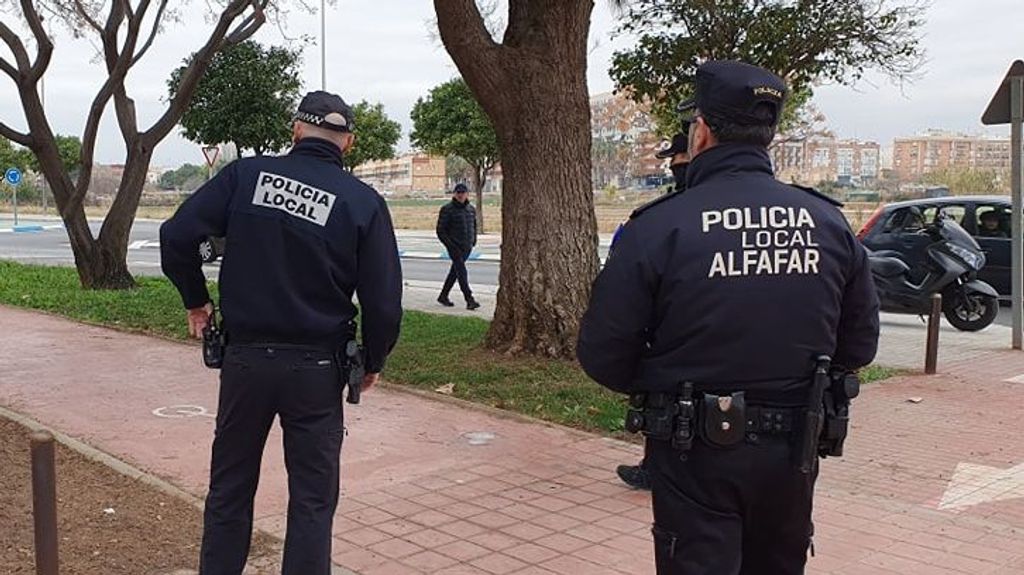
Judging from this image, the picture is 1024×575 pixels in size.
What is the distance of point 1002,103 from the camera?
10773 millimetres

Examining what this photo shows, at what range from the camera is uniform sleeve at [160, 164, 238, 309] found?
3.82 m

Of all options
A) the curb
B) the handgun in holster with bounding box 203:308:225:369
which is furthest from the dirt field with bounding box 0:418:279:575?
the curb

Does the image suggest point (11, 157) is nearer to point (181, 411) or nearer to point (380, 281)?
point (181, 411)

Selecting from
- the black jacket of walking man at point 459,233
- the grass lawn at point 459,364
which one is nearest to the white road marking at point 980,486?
the grass lawn at point 459,364

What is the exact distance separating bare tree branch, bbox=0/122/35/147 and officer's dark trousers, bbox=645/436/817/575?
15.1 meters

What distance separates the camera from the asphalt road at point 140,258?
2114 centimetres

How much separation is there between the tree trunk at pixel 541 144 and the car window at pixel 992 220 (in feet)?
25.8

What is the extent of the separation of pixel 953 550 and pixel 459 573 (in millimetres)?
2308

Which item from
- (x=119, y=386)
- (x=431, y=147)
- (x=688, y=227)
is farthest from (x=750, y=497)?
(x=431, y=147)

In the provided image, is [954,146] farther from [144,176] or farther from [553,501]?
[553,501]

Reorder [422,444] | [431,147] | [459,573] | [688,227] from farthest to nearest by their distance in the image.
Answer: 1. [431,147]
2. [422,444]
3. [459,573]
4. [688,227]

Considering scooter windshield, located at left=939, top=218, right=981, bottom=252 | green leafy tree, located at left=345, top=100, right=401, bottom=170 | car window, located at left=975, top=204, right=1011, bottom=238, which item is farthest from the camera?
green leafy tree, located at left=345, top=100, right=401, bottom=170

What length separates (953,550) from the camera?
480 centimetres

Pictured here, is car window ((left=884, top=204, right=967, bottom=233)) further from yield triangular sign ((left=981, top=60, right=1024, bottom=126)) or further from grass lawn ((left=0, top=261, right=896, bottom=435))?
grass lawn ((left=0, top=261, right=896, bottom=435))
